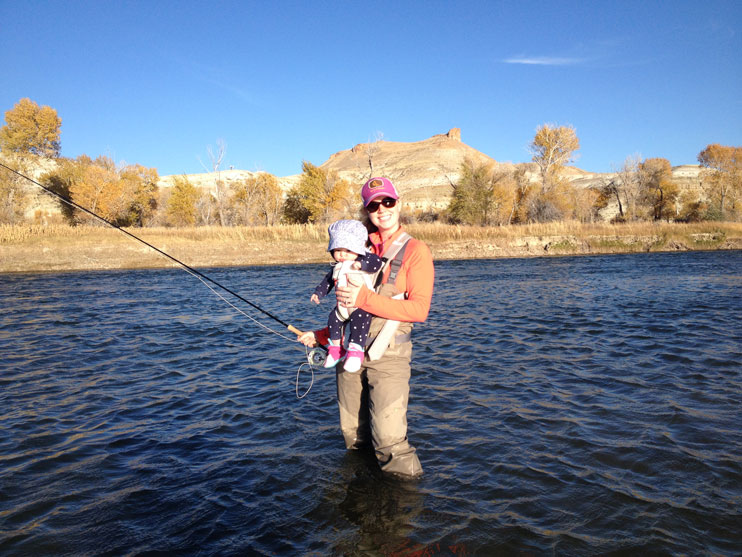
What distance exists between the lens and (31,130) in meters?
61.6

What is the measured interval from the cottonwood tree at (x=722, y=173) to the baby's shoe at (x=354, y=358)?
61.5m

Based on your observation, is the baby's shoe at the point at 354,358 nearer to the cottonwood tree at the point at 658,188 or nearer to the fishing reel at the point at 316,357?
the fishing reel at the point at 316,357

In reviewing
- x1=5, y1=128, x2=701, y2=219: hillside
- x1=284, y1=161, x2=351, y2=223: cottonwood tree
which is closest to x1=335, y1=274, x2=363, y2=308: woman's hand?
x1=284, y1=161, x2=351, y2=223: cottonwood tree

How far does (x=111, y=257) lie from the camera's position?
31453 millimetres

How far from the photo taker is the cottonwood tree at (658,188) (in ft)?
189

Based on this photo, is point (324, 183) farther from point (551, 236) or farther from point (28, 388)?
point (28, 388)

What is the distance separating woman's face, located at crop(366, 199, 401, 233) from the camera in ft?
12.5

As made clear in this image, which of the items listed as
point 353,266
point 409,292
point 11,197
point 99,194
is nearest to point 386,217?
point 353,266

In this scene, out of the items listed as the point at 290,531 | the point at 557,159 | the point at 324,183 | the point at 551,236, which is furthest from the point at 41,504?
the point at 557,159

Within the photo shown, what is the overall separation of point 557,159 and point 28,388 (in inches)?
2520

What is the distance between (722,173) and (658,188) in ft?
22.0

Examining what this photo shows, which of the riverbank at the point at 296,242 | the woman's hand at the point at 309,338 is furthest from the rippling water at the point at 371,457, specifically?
the riverbank at the point at 296,242

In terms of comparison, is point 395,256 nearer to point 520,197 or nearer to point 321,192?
point 321,192

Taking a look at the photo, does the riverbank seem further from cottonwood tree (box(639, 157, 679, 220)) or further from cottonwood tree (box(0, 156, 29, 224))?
cottonwood tree (box(639, 157, 679, 220))
